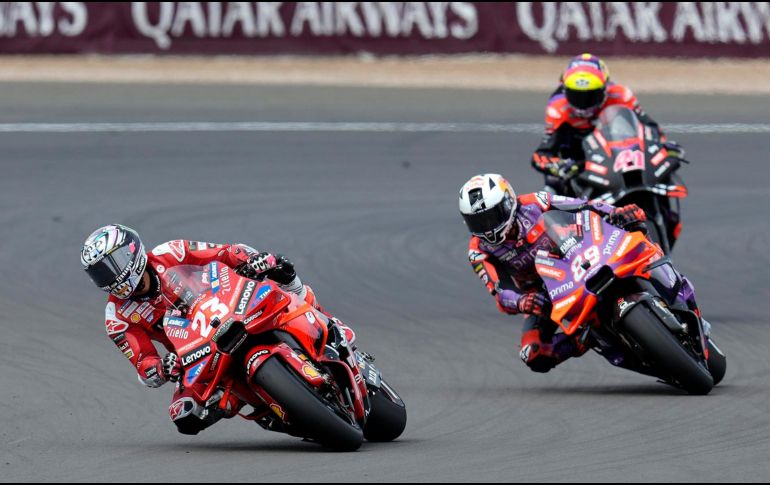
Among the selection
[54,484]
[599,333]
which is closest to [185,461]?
[54,484]

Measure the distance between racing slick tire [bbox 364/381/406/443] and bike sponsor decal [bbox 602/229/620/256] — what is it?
1.72 m

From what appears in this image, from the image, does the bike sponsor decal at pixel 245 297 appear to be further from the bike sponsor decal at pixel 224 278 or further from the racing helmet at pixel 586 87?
the racing helmet at pixel 586 87

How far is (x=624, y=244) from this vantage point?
398 inches

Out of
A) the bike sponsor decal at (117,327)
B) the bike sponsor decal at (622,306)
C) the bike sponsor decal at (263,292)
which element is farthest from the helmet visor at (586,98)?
the bike sponsor decal at (117,327)

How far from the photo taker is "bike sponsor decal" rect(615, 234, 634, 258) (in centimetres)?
1005

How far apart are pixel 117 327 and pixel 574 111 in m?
5.31

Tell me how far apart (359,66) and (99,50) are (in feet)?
11.8

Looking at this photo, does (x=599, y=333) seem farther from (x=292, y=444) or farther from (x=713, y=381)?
(x=292, y=444)

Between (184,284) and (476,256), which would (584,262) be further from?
(184,284)

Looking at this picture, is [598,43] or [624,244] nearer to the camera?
[624,244]

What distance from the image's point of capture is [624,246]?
10102 mm

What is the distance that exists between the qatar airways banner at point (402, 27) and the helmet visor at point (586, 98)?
33.4 feet

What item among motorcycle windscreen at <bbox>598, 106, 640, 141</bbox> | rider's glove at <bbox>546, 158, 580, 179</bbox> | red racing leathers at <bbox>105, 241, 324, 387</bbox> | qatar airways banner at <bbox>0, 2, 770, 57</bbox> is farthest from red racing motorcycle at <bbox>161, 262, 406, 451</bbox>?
qatar airways banner at <bbox>0, 2, 770, 57</bbox>

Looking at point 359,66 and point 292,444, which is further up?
point 292,444
